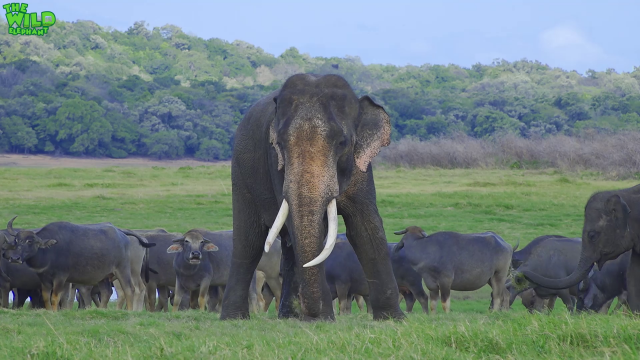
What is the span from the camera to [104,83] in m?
85.1

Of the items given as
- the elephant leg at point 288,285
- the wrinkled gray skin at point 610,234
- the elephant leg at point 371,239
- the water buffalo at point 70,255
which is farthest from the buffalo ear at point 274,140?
the water buffalo at point 70,255

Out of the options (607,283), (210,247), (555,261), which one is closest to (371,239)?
(607,283)

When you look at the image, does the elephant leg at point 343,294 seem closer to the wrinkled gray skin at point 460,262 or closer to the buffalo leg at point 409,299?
the wrinkled gray skin at point 460,262

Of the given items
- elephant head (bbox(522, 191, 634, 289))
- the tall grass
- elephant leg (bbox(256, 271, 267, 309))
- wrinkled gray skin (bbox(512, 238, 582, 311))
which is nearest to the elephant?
elephant head (bbox(522, 191, 634, 289))

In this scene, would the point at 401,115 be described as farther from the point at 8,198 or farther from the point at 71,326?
the point at 71,326

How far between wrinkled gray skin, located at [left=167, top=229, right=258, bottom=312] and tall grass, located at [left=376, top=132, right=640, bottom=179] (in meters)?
25.3

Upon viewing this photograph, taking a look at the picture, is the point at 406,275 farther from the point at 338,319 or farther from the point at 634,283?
the point at 338,319

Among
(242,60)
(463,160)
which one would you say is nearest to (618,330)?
(463,160)

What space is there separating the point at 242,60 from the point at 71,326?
136m

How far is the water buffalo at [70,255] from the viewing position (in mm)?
12836

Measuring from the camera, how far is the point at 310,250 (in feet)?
26.2

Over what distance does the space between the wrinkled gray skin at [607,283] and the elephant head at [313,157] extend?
4172mm

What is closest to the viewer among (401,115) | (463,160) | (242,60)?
(463,160)

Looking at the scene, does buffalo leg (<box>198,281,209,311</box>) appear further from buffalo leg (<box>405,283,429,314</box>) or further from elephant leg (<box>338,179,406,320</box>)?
elephant leg (<box>338,179,406,320</box>)
